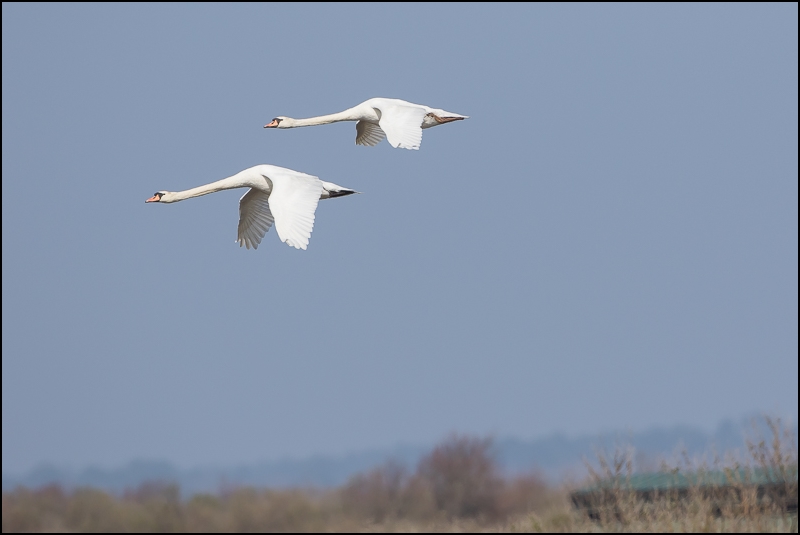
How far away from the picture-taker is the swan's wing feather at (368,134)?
16.7 metres

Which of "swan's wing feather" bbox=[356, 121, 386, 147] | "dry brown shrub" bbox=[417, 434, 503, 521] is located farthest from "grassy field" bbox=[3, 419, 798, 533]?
"swan's wing feather" bbox=[356, 121, 386, 147]

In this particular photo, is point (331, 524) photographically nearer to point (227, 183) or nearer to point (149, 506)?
point (149, 506)

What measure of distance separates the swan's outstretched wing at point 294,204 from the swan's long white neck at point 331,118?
2925mm

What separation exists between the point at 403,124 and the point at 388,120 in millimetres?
235

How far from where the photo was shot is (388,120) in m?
14.7

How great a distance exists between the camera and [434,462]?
44094 millimetres

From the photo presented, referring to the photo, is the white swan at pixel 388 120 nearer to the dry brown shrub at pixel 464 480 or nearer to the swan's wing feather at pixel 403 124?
the swan's wing feather at pixel 403 124

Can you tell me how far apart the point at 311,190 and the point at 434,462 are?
106 ft

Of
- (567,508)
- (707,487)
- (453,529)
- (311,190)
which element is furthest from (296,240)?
(453,529)

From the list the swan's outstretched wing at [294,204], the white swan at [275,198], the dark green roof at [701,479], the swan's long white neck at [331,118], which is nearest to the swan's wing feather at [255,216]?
the white swan at [275,198]

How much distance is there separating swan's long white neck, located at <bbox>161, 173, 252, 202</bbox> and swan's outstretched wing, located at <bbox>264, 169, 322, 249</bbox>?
0.79 m

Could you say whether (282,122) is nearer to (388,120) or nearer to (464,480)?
(388,120)

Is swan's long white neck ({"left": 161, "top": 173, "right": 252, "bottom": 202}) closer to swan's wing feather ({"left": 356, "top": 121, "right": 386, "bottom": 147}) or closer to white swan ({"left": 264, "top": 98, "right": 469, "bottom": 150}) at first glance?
white swan ({"left": 264, "top": 98, "right": 469, "bottom": 150})

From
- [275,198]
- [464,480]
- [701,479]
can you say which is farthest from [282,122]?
[464,480]
